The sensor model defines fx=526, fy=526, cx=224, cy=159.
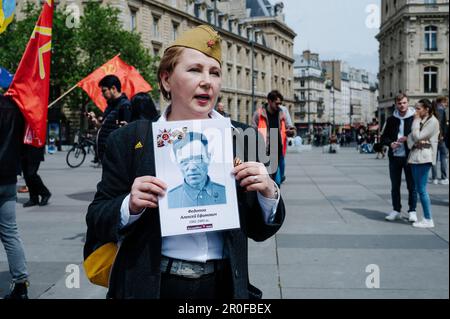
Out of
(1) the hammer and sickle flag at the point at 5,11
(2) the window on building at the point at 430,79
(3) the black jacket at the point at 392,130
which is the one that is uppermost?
(2) the window on building at the point at 430,79

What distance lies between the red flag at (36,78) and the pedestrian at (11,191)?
24 cm

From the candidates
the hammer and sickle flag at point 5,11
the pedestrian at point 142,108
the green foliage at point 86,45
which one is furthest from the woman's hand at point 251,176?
the green foliage at point 86,45

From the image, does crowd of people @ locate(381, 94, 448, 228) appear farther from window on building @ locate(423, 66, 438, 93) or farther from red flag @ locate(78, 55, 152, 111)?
window on building @ locate(423, 66, 438, 93)

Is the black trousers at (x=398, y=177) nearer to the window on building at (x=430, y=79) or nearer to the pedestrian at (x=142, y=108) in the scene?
the pedestrian at (x=142, y=108)

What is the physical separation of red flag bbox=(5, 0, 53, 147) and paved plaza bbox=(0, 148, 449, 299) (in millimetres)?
1172

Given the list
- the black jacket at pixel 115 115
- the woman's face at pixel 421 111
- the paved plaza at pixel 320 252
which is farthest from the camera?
the woman's face at pixel 421 111

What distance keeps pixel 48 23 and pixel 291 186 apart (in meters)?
9.28

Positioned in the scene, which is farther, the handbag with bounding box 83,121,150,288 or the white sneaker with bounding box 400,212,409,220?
the white sneaker with bounding box 400,212,409,220

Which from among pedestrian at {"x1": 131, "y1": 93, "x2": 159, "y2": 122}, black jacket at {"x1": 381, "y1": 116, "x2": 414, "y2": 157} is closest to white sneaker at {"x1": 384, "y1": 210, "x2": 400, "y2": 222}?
black jacket at {"x1": 381, "y1": 116, "x2": 414, "y2": 157}

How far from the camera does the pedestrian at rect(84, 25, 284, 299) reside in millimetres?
1785

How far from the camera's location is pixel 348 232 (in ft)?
21.7

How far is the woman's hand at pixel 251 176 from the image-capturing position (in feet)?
5.46

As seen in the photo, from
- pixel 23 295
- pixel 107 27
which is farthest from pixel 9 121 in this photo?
pixel 107 27

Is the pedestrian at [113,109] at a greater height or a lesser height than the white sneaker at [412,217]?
greater
